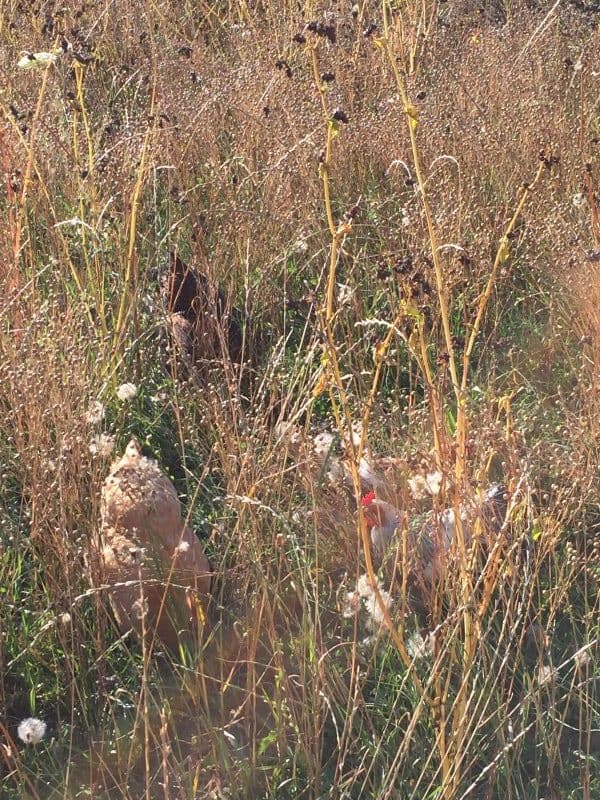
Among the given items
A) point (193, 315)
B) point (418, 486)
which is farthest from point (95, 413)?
point (193, 315)

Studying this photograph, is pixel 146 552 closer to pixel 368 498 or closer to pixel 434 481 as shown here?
pixel 368 498

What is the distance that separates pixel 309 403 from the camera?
1.95m

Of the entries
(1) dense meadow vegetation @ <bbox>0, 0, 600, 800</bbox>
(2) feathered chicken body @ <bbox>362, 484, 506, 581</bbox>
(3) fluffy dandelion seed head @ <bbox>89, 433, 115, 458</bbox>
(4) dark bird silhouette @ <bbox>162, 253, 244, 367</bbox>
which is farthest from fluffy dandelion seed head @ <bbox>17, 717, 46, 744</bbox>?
(4) dark bird silhouette @ <bbox>162, 253, 244, 367</bbox>

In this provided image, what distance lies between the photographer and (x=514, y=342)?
2.98 m

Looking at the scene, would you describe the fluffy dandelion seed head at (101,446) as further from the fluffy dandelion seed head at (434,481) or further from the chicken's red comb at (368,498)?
the fluffy dandelion seed head at (434,481)

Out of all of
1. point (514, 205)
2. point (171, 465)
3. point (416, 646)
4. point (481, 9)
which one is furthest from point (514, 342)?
point (481, 9)

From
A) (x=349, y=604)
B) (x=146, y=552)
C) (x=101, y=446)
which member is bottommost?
(x=349, y=604)

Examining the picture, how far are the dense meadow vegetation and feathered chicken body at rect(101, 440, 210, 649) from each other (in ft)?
0.16

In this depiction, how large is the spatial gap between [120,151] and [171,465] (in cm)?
123

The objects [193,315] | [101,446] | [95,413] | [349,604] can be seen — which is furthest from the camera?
[193,315]

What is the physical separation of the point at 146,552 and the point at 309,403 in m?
0.44

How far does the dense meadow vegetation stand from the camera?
64.9 inches

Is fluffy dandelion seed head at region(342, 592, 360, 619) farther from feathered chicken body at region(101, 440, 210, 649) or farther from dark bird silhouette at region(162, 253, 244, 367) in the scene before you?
dark bird silhouette at region(162, 253, 244, 367)

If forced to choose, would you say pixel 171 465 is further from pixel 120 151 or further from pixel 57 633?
pixel 120 151
